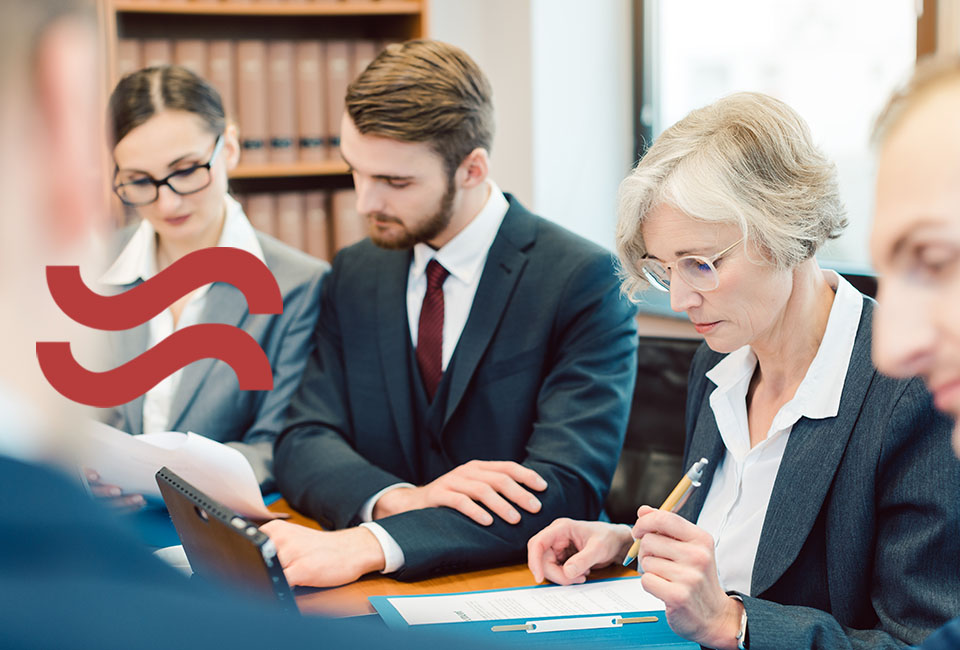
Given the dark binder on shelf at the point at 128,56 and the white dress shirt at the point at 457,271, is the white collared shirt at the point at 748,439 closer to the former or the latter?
the white dress shirt at the point at 457,271

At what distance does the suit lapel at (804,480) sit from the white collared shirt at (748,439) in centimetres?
2

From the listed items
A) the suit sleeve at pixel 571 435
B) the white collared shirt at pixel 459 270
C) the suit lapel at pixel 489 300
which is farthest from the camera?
the white collared shirt at pixel 459 270

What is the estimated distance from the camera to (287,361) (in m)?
2.19

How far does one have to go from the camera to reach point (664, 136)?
153 cm

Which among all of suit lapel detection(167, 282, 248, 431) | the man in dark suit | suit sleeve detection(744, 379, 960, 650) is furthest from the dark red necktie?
suit sleeve detection(744, 379, 960, 650)

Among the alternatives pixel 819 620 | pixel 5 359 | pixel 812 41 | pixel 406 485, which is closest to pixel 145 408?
pixel 406 485

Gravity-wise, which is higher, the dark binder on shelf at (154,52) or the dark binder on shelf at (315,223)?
the dark binder on shelf at (154,52)

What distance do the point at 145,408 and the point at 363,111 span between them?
843 millimetres

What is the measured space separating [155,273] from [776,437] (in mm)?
1513

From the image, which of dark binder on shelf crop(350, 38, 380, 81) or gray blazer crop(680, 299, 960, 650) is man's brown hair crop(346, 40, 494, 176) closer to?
gray blazer crop(680, 299, 960, 650)

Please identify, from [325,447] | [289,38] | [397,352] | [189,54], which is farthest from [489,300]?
[289,38]

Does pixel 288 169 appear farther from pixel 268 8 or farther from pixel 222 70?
pixel 268 8

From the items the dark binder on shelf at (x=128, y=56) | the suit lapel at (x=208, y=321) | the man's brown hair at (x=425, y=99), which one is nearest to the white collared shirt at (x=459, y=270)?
the man's brown hair at (x=425, y=99)

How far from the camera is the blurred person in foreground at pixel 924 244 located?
1.75 feet
